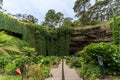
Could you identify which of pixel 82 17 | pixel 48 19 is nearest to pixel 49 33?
pixel 82 17

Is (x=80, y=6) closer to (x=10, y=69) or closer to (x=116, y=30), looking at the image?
(x=116, y=30)

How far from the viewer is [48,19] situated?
58.6 m

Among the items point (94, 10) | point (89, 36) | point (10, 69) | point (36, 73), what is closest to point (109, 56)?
point (36, 73)

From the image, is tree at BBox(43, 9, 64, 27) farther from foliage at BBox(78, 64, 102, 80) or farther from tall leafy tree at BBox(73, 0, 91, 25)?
foliage at BBox(78, 64, 102, 80)

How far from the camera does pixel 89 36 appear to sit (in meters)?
38.8

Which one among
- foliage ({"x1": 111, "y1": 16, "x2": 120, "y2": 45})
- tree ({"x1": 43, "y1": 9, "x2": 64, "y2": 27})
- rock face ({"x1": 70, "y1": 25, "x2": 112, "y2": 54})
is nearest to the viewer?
foliage ({"x1": 111, "y1": 16, "x2": 120, "y2": 45})

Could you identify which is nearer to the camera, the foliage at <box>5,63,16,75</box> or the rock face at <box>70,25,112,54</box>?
the foliage at <box>5,63,16,75</box>

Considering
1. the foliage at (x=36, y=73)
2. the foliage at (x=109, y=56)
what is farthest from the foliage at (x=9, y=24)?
the foliage at (x=36, y=73)

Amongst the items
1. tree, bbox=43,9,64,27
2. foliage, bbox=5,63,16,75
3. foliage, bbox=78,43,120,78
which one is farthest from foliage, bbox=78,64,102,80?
tree, bbox=43,9,64,27

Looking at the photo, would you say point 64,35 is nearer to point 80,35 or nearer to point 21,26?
point 80,35

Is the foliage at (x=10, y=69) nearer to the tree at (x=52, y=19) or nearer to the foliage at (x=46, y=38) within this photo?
the foliage at (x=46, y=38)

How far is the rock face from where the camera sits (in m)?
35.4

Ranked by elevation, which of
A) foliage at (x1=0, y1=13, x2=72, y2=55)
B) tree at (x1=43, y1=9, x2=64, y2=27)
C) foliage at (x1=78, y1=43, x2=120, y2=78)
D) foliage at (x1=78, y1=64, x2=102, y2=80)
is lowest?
foliage at (x1=78, y1=64, x2=102, y2=80)

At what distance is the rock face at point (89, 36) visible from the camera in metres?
35.4
